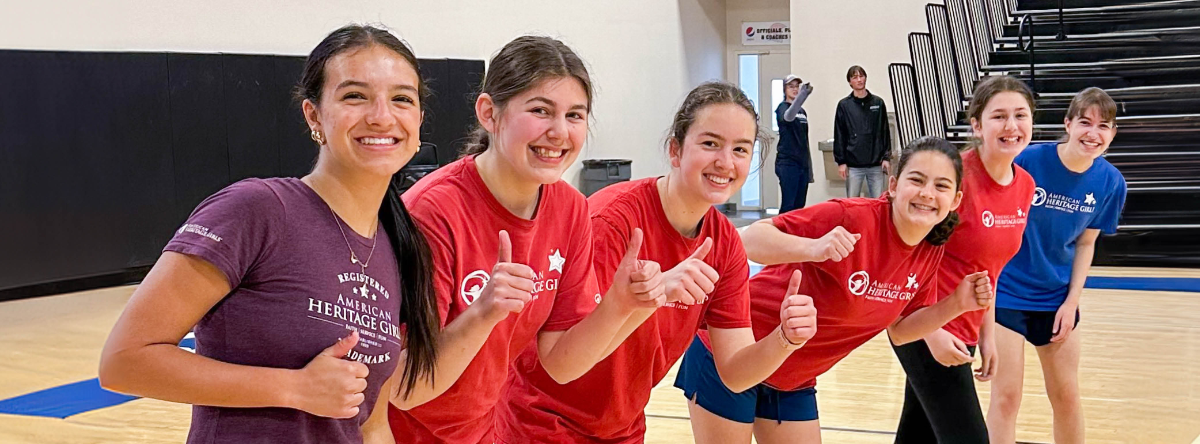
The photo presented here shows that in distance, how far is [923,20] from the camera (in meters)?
15.5

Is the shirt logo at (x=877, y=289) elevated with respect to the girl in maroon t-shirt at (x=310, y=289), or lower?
lower

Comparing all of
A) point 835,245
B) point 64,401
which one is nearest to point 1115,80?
point 835,245

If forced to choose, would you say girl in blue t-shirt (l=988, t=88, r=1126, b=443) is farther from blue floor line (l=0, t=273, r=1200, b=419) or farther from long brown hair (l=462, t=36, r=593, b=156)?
blue floor line (l=0, t=273, r=1200, b=419)

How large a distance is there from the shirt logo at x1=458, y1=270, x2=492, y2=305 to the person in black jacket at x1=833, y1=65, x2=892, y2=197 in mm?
10767

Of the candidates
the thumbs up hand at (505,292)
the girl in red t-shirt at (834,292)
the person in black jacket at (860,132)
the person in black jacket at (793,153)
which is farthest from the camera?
the person in black jacket at (793,153)

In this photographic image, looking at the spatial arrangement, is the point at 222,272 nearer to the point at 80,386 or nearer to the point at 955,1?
the point at 80,386

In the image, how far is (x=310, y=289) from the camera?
177 centimetres

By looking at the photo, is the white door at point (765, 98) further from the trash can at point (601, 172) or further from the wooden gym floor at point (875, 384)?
the wooden gym floor at point (875, 384)

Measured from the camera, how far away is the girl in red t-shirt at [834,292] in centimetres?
343

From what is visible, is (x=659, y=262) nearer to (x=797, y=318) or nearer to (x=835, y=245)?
(x=797, y=318)

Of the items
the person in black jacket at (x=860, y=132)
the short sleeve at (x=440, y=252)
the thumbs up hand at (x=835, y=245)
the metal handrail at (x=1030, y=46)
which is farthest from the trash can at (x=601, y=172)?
the short sleeve at (x=440, y=252)

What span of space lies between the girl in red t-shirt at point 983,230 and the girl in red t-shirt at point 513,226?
5.57ft

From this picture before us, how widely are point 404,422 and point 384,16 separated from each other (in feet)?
34.2

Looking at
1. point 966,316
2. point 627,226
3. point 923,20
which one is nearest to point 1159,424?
point 966,316
